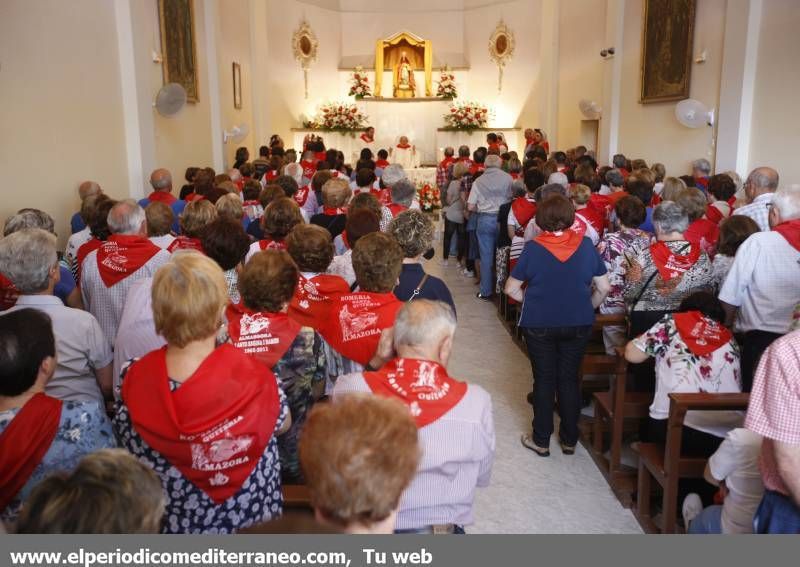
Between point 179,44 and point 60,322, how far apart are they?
25.3ft

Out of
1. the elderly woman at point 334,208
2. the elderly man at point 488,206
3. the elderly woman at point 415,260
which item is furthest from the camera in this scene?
the elderly man at point 488,206

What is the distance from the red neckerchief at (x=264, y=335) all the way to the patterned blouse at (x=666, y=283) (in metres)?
2.32

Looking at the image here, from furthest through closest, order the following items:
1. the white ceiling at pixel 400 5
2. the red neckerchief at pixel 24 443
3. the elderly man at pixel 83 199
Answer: the white ceiling at pixel 400 5, the elderly man at pixel 83 199, the red neckerchief at pixel 24 443

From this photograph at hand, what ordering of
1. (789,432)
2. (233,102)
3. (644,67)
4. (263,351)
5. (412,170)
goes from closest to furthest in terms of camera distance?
1. (789,432)
2. (263,351)
3. (644,67)
4. (233,102)
5. (412,170)

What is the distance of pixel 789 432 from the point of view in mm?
1910

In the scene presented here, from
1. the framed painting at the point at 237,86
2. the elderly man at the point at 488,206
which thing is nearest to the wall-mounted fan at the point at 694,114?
the elderly man at the point at 488,206

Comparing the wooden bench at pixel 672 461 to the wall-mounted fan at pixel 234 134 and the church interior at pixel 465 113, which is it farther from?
the wall-mounted fan at pixel 234 134

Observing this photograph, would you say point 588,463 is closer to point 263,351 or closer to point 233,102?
point 263,351

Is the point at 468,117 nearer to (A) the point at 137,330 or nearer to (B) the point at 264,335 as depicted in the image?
(A) the point at 137,330

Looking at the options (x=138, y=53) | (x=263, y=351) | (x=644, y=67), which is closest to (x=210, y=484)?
(x=263, y=351)

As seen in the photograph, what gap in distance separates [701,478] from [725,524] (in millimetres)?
905

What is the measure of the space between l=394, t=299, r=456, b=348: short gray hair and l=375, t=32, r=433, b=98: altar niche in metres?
16.9

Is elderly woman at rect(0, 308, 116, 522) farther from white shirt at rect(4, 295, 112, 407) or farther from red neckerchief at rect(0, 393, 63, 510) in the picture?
white shirt at rect(4, 295, 112, 407)

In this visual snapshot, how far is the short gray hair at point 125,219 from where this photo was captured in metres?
3.92
